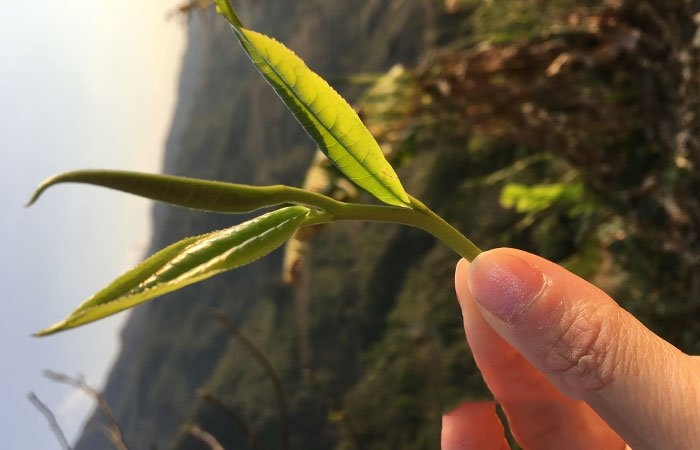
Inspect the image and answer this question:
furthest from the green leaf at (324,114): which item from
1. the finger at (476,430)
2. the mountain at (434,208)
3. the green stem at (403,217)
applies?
the mountain at (434,208)

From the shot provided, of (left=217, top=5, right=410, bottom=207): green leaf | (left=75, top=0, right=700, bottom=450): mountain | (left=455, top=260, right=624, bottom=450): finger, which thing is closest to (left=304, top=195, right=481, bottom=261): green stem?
(left=217, top=5, right=410, bottom=207): green leaf

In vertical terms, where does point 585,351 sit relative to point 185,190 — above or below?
below

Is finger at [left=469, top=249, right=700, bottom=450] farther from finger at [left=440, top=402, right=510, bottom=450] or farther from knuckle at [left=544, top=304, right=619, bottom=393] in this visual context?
finger at [left=440, top=402, right=510, bottom=450]

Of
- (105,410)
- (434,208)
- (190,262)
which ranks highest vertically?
(190,262)

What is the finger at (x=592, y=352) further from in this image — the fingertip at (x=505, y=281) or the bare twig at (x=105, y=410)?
the bare twig at (x=105, y=410)

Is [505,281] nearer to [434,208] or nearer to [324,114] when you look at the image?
[324,114]

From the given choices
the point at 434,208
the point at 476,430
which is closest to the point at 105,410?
the point at 476,430
